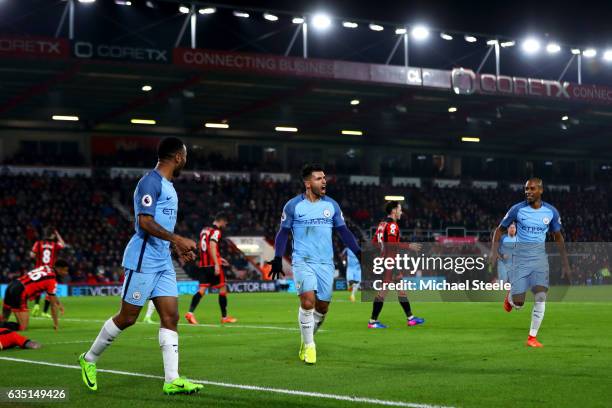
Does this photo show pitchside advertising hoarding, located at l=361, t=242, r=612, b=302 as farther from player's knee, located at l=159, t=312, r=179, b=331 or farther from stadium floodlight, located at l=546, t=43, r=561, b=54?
player's knee, located at l=159, t=312, r=179, b=331

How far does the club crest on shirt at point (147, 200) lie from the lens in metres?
8.83

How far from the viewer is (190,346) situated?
46.7 ft

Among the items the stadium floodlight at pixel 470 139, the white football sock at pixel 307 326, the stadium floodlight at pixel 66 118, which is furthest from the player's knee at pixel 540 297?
the stadium floodlight at pixel 470 139

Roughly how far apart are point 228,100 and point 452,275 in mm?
15605

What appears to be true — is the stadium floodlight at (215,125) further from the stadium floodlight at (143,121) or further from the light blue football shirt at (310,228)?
the light blue football shirt at (310,228)

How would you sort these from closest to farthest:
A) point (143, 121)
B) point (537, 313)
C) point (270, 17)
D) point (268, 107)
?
point (537, 313) → point (270, 17) → point (268, 107) → point (143, 121)

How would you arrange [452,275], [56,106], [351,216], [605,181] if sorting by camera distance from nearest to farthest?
[452,275], [56,106], [351,216], [605,181]

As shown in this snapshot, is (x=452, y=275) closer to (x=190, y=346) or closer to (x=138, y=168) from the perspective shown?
(x=138, y=168)

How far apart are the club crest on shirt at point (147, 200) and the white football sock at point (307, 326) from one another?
3541 millimetres

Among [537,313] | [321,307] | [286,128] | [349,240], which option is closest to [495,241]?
[537,313]

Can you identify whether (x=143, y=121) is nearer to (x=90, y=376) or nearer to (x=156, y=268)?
(x=90, y=376)

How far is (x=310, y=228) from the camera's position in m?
12.1

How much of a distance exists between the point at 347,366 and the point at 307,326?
86cm

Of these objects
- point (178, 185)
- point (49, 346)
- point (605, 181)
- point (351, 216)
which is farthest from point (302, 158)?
point (49, 346)
